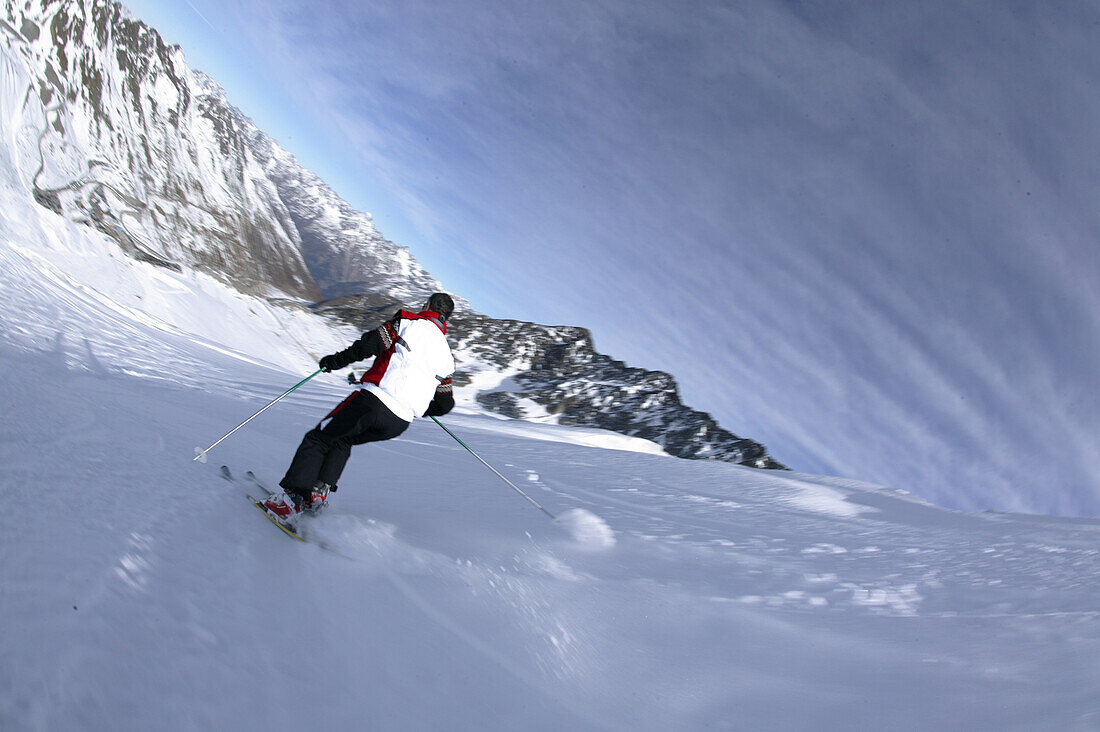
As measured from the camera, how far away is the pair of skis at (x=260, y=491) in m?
2.70

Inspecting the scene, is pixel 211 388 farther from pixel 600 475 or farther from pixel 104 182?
pixel 104 182

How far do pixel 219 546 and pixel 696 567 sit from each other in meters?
3.20

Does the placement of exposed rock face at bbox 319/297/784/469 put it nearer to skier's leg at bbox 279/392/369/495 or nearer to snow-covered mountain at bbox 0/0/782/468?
snow-covered mountain at bbox 0/0/782/468

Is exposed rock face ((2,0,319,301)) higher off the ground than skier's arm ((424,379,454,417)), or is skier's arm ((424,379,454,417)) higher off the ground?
exposed rock face ((2,0,319,301))

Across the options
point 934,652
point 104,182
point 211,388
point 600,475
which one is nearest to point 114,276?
point 211,388

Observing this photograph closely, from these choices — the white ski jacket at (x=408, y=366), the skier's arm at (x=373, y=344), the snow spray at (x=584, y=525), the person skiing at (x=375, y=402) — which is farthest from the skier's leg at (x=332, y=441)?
the snow spray at (x=584, y=525)

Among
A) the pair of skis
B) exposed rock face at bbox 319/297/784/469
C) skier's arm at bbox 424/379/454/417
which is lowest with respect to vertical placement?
the pair of skis

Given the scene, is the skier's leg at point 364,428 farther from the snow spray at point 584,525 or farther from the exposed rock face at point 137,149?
the exposed rock face at point 137,149

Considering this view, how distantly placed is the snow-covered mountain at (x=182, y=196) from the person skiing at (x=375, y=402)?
4273 cm

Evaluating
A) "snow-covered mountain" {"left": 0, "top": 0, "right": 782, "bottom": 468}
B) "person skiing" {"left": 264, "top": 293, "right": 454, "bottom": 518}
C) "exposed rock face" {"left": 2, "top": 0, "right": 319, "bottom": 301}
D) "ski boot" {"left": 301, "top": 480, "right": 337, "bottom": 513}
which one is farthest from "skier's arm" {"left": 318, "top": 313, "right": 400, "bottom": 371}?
"exposed rock face" {"left": 2, "top": 0, "right": 319, "bottom": 301}

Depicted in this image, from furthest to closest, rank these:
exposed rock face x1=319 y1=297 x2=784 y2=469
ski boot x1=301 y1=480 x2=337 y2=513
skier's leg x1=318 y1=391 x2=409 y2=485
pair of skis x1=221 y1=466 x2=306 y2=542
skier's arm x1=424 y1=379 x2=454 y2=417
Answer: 1. exposed rock face x1=319 y1=297 x2=784 y2=469
2. skier's arm x1=424 y1=379 x2=454 y2=417
3. skier's leg x1=318 y1=391 x2=409 y2=485
4. ski boot x1=301 y1=480 x2=337 y2=513
5. pair of skis x1=221 y1=466 x2=306 y2=542

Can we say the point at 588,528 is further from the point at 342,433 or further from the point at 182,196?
the point at 182,196

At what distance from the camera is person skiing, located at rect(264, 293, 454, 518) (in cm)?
290

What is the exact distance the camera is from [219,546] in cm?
216
